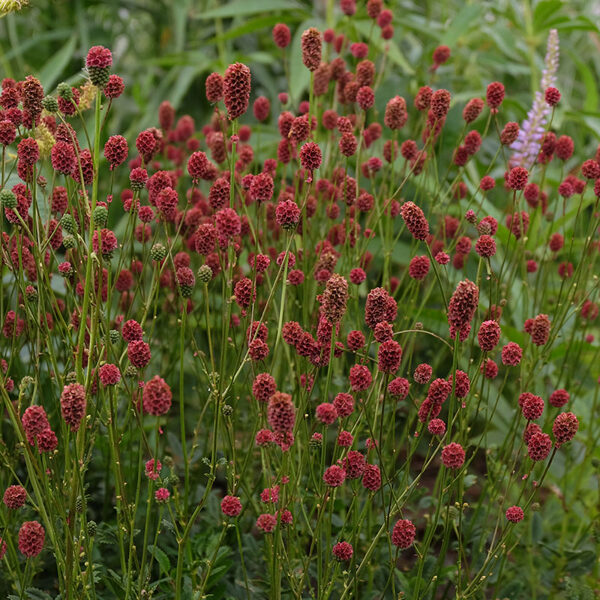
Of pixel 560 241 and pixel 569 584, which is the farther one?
pixel 560 241

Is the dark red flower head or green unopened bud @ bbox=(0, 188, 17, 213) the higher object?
the dark red flower head

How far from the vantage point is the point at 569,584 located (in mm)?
1583

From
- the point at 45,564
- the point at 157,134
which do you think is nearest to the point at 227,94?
the point at 157,134

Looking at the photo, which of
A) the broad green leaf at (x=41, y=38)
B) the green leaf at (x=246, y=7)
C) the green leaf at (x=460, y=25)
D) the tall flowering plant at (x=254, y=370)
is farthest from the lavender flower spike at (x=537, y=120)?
the broad green leaf at (x=41, y=38)

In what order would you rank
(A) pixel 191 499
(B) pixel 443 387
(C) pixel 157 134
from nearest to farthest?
(B) pixel 443 387 → (C) pixel 157 134 → (A) pixel 191 499

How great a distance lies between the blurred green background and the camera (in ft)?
8.80

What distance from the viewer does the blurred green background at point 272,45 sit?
2682 mm

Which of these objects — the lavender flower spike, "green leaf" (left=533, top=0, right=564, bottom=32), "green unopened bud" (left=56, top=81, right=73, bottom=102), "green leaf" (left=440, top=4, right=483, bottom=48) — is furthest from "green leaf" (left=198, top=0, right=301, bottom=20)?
"green unopened bud" (left=56, top=81, right=73, bottom=102)

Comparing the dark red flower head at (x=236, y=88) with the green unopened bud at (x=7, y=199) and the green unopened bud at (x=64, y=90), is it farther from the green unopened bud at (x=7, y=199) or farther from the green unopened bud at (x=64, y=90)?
the green unopened bud at (x=7, y=199)

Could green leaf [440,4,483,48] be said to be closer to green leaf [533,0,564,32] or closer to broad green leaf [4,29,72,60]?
green leaf [533,0,564,32]

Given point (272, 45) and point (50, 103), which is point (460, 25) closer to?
point (272, 45)

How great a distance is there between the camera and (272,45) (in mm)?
3705

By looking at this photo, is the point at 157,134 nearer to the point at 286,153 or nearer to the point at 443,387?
the point at 286,153

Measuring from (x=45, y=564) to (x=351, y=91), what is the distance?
1.25m
